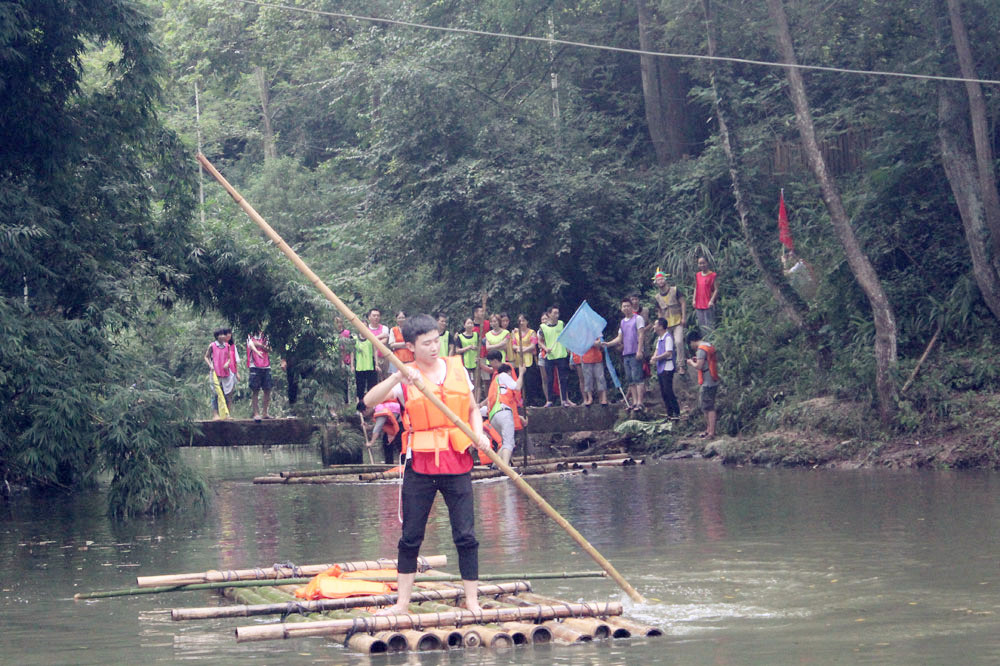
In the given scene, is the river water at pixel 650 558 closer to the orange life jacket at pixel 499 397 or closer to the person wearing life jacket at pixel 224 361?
the orange life jacket at pixel 499 397

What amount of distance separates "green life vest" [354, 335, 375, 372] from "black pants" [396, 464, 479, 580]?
12841 mm

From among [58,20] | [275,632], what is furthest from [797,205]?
[275,632]

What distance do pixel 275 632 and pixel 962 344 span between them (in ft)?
45.4

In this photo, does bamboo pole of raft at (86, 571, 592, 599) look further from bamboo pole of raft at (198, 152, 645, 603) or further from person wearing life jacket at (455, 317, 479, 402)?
person wearing life jacket at (455, 317, 479, 402)

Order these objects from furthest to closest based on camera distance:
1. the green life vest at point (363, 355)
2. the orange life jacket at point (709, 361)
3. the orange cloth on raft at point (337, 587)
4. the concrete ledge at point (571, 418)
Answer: the concrete ledge at point (571, 418) → the green life vest at point (363, 355) → the orange life jacket at point (709, 361) → the orange cloth on raft at point (337, 587)

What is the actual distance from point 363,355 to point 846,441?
7.66 m

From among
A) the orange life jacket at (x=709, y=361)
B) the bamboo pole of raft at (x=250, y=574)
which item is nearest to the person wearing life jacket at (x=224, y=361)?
the orange life jacket at (x=709, y=361)

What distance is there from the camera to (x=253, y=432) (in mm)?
20938

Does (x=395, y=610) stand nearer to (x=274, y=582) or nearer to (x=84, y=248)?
(x=274, y=582)

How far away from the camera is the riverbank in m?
16.3

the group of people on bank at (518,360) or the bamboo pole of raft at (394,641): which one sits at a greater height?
the group of people on bank at (518,360)

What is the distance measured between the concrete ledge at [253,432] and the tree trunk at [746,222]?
26.0ft

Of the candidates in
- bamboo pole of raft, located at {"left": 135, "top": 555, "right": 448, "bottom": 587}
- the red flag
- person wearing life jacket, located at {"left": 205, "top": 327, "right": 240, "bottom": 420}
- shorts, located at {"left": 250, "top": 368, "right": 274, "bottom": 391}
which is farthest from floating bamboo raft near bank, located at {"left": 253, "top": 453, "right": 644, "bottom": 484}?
bamboo pole of raft, located at {"left": 135, "top": 555, "right": 448, "bottom": 587}

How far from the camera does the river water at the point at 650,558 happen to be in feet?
22.7
